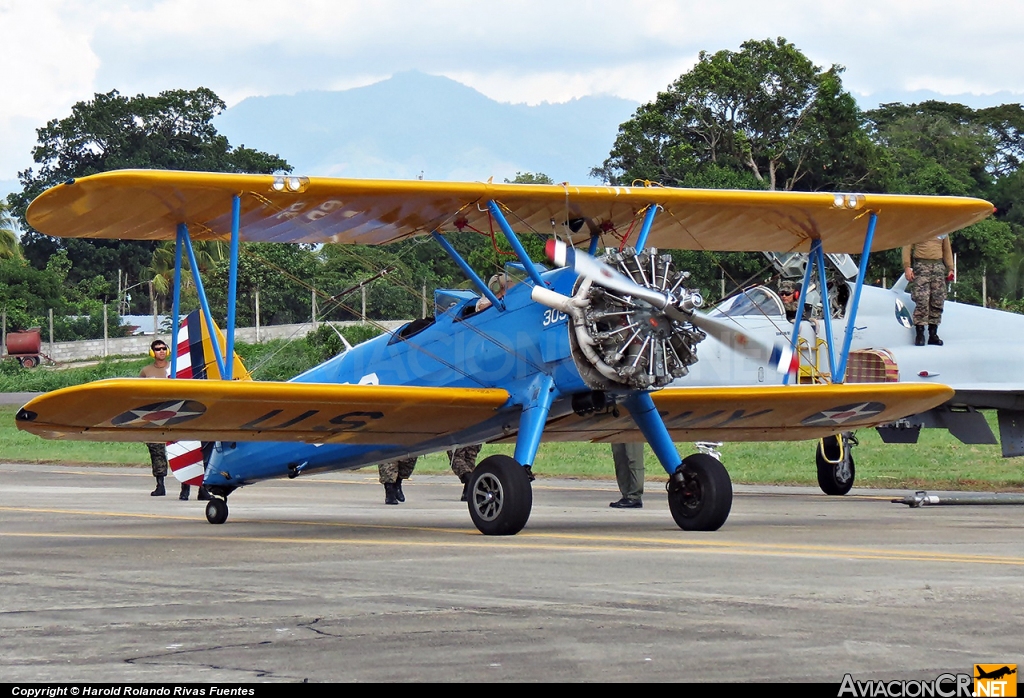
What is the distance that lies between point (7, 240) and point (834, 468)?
6857 cm

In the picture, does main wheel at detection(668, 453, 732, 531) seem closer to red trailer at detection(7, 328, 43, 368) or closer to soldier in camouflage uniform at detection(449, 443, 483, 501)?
soldier in camouflage uniform at detection(449, 443, 483, 501)

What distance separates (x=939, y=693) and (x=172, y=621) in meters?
3.49

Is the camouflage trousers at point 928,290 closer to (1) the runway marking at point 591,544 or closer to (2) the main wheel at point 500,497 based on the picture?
(1) the runway marking at point 591,544

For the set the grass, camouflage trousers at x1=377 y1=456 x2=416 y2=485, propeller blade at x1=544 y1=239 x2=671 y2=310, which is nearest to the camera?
propeller blade at x1=544 y1=239 x2=671 y2=310

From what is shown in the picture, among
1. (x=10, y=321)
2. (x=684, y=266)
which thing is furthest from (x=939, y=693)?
(x=10, y=321)

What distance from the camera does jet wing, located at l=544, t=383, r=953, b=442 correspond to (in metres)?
12.9

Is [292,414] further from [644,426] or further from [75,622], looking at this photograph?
[75,622]

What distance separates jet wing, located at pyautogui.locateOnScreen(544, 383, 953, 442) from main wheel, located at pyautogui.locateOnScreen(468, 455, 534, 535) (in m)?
1.41

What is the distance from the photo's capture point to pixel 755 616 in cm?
637

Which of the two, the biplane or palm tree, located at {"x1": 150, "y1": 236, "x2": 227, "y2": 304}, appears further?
palm tree, located at {"x1": 150, "y1": 236, "x2": 227, "y2": 304}

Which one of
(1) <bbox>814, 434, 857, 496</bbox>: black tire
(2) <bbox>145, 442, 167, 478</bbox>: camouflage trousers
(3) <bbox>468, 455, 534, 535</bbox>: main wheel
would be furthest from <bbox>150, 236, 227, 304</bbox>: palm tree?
(3) <bbox>468, 455, 534, 535</bbox>: main wheel

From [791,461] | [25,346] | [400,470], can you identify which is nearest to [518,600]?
[400,470]

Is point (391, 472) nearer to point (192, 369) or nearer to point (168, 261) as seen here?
point (192, 369)

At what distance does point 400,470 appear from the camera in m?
17.0
